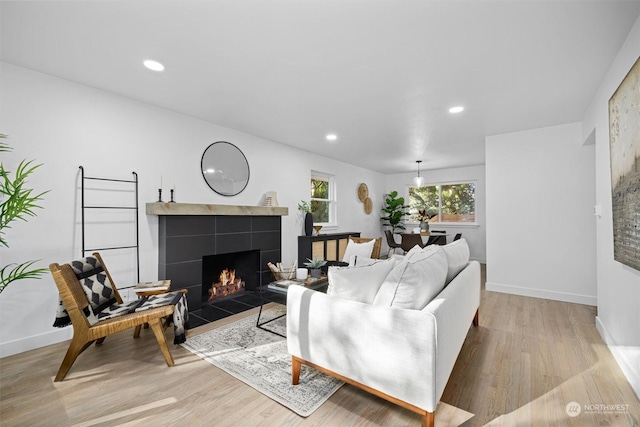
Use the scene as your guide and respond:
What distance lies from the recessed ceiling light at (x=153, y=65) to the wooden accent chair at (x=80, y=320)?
1.70 m

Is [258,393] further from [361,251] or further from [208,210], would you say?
[361,251]

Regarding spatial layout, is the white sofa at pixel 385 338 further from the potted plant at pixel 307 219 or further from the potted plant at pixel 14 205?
the potted plant at pixel 307 219

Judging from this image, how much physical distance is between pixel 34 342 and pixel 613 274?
497 centimetres

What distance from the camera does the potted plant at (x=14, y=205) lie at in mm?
1923

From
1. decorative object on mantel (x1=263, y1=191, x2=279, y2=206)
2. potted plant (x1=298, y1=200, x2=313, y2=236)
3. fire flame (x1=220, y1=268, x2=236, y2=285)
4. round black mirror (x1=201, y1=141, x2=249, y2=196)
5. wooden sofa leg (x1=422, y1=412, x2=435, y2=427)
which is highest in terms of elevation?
round black mirror (x1=201, y1=141, x2=249, y2=196)

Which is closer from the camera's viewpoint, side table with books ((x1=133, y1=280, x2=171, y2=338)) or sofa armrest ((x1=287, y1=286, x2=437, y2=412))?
sofa armrest ((x1=287, y1=286, x2=437, y2=412))

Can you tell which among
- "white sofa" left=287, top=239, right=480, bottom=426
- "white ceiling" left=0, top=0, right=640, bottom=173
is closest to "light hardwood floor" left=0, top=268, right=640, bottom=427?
"white sofa" left=287, top=239, right=480, bottom=426

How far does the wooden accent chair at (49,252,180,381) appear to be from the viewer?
6.45ft

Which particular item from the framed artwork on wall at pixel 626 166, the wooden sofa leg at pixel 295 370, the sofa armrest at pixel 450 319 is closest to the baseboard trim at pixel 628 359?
the framed artwork on wall at pixel 626 166

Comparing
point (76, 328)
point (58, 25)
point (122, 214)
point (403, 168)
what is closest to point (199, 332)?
point (76, 328)

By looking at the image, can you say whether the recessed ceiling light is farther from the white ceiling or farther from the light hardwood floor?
the light hardwood floor

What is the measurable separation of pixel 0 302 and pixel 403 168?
7069mm

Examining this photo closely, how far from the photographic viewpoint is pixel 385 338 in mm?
1479

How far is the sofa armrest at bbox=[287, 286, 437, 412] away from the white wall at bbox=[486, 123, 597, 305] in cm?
363
